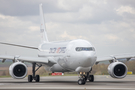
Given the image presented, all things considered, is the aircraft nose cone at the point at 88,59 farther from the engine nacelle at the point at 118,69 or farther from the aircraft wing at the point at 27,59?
the aircraft wing at the point at 27,59

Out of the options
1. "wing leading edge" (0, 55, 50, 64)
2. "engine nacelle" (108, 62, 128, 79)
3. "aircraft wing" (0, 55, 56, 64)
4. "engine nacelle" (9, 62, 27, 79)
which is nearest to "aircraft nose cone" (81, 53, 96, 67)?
"engine nacelle" (108, 62, 128, 79)

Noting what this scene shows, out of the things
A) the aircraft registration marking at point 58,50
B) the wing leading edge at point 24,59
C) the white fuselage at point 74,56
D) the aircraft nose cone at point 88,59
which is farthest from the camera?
the wing leading edge at point 24,59

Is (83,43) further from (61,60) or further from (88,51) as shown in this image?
(61,60)

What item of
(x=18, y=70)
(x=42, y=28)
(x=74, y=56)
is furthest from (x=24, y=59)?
(x=42, y=28)

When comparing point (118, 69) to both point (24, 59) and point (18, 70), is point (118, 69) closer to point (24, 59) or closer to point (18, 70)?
point (24, 59)

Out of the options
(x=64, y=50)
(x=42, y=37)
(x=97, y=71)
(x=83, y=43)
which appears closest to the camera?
(x=83, y=43)

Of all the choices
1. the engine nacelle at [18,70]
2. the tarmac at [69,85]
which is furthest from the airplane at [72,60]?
the tarmac at [69,85]

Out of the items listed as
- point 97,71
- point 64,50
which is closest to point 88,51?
point 64,50

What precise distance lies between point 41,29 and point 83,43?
53.0 ft

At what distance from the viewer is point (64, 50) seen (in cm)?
2775

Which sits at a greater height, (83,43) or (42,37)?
(42,37)

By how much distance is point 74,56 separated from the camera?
25.5 metres

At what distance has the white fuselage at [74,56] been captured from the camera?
24500 millimetres

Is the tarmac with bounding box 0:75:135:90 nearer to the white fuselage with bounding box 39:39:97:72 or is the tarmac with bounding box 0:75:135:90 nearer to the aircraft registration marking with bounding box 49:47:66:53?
the white fuselage with bounding box 39:39:97:72
